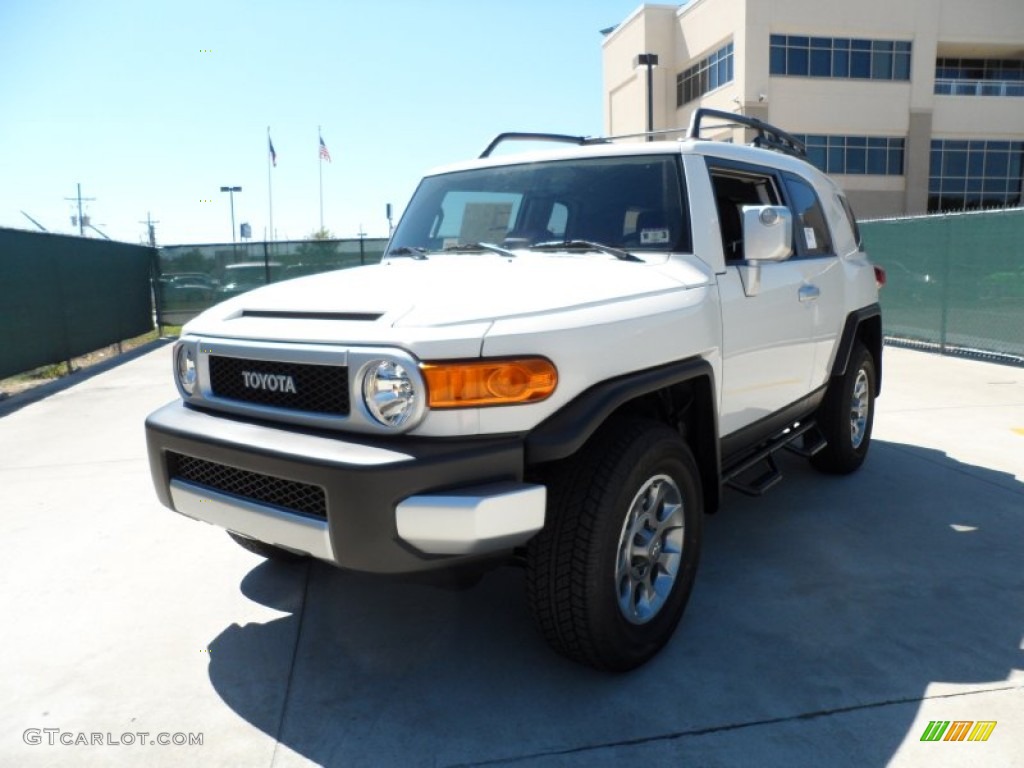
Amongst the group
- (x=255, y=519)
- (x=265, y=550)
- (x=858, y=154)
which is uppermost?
(x=858, y=154)

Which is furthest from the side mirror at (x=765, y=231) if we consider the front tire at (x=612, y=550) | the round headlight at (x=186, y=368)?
the round headlight at (x=186, y=368)

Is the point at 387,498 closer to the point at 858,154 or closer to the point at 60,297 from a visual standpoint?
the point at 60,297

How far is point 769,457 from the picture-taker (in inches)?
171

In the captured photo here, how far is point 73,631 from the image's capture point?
336 centimetres

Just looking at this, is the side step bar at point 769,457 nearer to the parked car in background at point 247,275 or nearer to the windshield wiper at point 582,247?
the windshield wiper at point 582,247

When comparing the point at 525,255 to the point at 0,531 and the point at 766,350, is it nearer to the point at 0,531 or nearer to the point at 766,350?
the point at 766,350

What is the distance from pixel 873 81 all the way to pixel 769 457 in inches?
1405

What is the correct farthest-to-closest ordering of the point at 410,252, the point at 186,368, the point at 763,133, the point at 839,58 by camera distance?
the point at 839,58 → the point at 763,133 → the point at 410,252 → the point at 186,368

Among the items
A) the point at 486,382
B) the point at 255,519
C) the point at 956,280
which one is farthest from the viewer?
the point at 956,280

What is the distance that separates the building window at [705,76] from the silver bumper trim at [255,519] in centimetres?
3522

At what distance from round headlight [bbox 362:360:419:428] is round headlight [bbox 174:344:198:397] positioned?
39.5 inches

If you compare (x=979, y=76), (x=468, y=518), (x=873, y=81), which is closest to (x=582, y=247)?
(x=468, y=518)

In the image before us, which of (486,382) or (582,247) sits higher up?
(582,247)

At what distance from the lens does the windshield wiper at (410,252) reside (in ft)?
12.8
